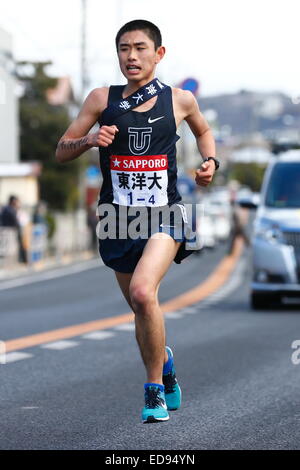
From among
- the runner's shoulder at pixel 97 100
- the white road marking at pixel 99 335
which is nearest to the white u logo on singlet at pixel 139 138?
the runner's shoulder at pixel 97 100

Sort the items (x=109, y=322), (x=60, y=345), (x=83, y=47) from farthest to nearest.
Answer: (x=83, y=47)
(x=109, y=322)
(x=60, y=345)

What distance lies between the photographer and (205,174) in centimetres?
635

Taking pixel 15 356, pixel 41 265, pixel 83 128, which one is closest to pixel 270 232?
pixel 15 356

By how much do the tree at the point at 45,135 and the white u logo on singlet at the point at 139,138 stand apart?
53874mm

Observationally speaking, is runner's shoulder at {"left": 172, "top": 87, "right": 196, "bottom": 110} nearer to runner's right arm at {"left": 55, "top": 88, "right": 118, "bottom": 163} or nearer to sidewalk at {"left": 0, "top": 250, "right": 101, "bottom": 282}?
runner's right arm at {"left": 55, "top": 88, "right": 118, "bottom": 163}

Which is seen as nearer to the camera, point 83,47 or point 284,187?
point 284,187

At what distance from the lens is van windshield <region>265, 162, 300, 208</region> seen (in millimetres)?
16922

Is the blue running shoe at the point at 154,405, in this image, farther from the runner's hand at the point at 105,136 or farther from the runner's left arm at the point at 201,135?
the runner's hand at the point at 105,136

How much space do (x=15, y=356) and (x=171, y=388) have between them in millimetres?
3581

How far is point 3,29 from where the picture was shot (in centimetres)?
4847

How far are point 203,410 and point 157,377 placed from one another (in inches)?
35.9

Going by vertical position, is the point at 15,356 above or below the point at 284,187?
below

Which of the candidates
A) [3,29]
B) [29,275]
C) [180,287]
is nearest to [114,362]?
[180,287]

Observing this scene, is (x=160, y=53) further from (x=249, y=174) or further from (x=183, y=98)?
(x=249, y=174)
